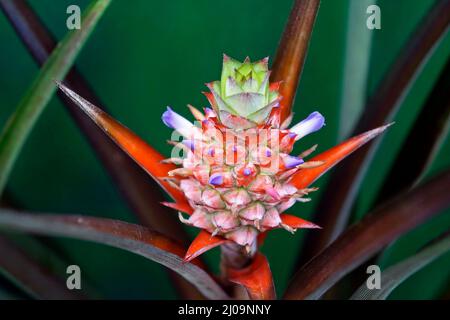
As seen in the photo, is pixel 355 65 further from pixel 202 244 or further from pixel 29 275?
pixel 29 275

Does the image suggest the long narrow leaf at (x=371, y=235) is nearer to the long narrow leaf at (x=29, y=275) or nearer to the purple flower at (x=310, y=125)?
the purple flower at (x=310, y=125)

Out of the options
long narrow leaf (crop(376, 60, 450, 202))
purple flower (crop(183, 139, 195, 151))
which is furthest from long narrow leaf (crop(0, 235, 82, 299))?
long narrow leaf (crop(376, 60, 450, 202))

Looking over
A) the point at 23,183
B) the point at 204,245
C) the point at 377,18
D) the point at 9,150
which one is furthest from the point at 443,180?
the point at 23,183

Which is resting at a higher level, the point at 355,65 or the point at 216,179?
the point at 355,65

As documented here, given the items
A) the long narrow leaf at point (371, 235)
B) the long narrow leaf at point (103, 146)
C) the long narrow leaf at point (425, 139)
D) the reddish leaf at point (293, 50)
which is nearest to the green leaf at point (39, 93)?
the long narrow leaf at point (103, 146)

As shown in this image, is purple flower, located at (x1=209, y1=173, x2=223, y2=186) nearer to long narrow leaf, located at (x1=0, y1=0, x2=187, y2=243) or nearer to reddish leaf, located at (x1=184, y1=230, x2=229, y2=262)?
reddish leaf, located at (x1=184, y1=230, x2=229, y2=262)

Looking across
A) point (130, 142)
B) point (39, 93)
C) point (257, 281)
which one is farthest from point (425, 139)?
point (39, 93)
